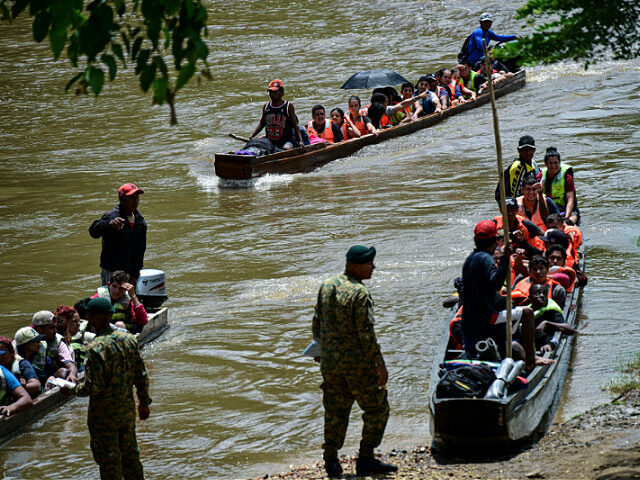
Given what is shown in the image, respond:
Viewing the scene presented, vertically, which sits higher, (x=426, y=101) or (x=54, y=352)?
(x=426, y=101)

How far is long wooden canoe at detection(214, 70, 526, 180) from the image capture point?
709 inches

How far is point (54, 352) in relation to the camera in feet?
29.7

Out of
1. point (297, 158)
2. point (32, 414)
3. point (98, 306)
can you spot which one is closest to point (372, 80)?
point (297, 158)

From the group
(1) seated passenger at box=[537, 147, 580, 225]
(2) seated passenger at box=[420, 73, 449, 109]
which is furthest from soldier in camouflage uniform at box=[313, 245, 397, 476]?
(2) seated passenger at box=[420, 73, 449, 109]

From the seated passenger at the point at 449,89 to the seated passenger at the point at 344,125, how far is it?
10.5 feet

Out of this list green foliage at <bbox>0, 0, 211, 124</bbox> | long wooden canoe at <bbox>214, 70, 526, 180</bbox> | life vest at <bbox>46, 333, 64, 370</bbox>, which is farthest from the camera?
long wooden canoe at <bbox>214, 70, 526, 180</bbox>

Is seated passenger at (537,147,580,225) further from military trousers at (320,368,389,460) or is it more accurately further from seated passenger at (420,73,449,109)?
seated passenger at (420,73,449,109)

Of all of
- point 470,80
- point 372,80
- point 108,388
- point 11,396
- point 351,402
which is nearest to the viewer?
point 108,388

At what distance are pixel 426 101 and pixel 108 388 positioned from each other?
16103 millimetres

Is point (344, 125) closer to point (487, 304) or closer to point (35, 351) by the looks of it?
point (35, 351)

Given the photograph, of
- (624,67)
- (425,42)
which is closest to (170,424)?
(624,67)

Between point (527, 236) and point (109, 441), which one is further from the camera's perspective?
point (527, 236)

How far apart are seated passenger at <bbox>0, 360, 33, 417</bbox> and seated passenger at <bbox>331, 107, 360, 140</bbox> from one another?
1227cm

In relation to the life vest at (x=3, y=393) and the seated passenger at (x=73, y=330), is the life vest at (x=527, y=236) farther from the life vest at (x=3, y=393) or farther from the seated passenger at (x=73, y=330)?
the life vest at (x=3, y=393)
